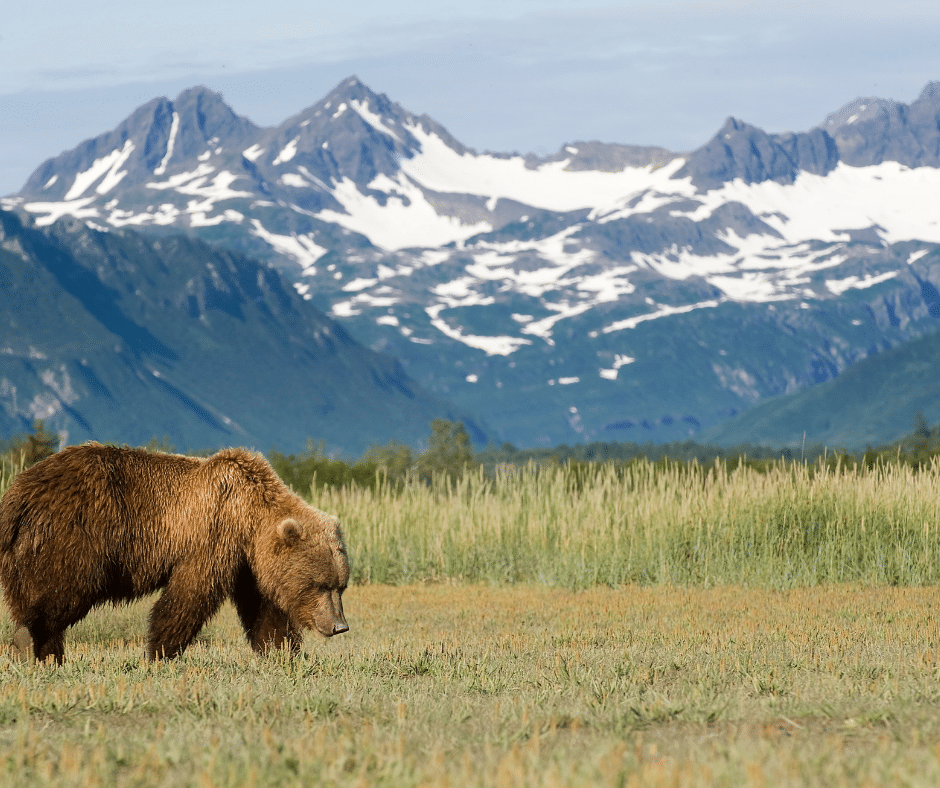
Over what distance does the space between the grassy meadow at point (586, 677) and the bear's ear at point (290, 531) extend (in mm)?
752

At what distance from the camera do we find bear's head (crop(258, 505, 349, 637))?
27.8 feet

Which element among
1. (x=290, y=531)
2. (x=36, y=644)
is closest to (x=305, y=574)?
(x=290, y=531)

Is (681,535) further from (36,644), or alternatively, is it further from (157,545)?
(36,644)

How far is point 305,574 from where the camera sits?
8.47m

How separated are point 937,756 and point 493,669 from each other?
11.7ft

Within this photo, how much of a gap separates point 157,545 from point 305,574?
0.99m

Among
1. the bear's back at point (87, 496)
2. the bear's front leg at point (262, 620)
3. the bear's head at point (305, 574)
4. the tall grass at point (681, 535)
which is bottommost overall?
the tall grass at point (681, 535)

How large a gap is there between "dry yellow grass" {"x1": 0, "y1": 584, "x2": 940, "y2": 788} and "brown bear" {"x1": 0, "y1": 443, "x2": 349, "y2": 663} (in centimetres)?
33

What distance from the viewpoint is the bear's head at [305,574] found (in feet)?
27.8

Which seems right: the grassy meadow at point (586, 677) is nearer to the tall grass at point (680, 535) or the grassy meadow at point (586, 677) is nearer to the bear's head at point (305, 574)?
the tall grass at point (680, 535)

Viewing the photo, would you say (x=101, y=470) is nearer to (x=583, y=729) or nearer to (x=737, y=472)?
(x=583, y=729)

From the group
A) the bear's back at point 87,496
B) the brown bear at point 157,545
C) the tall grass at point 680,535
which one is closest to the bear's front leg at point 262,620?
the brown bear at point 157,545

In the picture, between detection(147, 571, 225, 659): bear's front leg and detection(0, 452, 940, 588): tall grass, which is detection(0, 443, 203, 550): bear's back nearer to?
detection(147, 571, 225, 659): bear's front leg

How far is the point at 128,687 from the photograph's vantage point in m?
7.27
